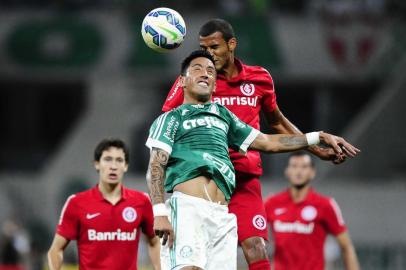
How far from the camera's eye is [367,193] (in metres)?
20.2

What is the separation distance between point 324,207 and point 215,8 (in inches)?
498

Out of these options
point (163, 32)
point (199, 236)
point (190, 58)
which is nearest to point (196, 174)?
point (199, 236)

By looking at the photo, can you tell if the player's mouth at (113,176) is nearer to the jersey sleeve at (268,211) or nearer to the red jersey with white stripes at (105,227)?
the red jersey with white stripes at (105,227)

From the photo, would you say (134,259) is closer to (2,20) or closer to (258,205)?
(258,205)

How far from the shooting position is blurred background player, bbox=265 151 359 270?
33.4ft

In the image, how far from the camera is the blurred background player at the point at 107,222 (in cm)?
850

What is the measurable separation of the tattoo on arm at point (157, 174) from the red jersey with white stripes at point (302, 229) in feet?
11.4

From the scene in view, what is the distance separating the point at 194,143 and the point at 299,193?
3678 millimetres

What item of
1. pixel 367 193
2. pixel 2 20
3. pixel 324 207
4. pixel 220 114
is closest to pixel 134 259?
pixel 220 114

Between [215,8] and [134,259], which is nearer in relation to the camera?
[134,259]

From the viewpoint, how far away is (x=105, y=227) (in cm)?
862

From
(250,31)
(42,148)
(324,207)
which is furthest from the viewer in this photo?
(42,148)

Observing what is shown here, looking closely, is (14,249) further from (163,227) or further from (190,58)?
(163,227)

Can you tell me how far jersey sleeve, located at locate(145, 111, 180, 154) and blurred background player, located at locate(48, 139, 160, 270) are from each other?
1712 mm
